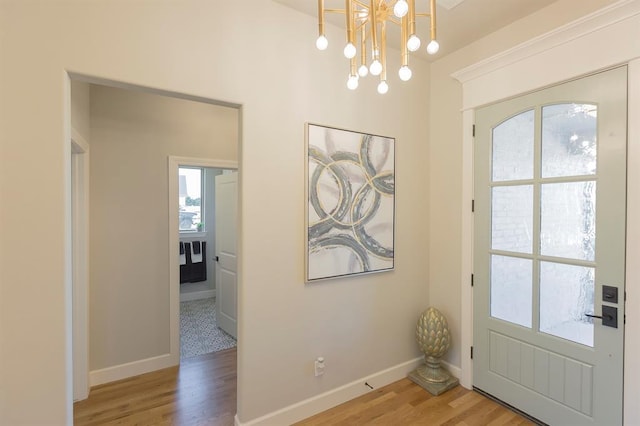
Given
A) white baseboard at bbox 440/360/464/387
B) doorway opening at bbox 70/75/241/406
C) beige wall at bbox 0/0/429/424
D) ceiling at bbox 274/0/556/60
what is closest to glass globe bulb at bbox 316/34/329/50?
beige wall at bbox 0/0/429/424

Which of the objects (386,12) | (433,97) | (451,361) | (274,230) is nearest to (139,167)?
(274,230)

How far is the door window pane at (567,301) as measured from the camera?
194 centimetres

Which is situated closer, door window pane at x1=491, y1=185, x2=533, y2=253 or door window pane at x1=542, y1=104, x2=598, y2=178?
door window pane at x1=542, y1=104, x2=598, y2=178

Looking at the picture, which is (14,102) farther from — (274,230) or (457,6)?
(457,6)

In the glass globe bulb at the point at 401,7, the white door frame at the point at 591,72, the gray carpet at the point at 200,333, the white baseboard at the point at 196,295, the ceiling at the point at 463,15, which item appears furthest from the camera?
the white baseboard at the point at 196,295

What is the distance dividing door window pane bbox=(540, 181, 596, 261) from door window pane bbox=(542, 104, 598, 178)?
105 millimetres

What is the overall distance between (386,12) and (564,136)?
1.57 metres

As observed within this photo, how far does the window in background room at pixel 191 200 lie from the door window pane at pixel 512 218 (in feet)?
16.0

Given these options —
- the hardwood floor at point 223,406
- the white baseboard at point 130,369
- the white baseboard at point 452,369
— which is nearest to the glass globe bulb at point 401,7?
the hardwood floor at point 223,406

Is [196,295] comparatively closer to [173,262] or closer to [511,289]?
[173,262]

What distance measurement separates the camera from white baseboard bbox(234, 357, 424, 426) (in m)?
2.09

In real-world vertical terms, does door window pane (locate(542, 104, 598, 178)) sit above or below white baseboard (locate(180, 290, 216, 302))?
above

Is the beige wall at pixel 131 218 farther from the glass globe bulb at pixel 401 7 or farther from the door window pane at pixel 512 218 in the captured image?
the door window pane at pixel 512 218

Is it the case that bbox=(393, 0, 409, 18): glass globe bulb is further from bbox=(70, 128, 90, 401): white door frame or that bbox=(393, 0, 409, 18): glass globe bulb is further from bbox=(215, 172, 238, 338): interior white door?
bbox=(215, 172, 238, 338): interior white door
